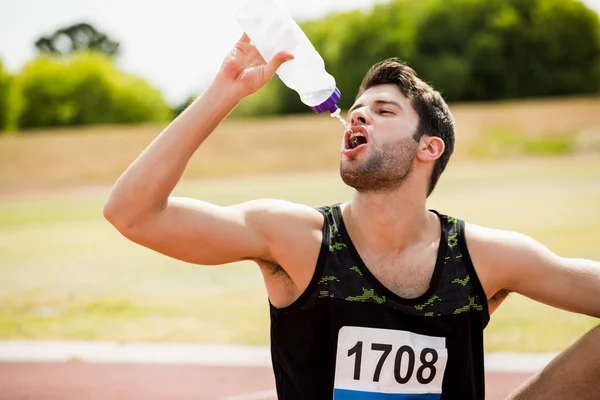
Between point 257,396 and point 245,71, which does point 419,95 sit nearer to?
point 245,71

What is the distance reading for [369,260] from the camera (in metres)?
3.11

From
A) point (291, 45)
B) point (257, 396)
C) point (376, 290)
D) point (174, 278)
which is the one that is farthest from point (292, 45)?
point (174, 278)

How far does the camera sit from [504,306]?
27.7ft

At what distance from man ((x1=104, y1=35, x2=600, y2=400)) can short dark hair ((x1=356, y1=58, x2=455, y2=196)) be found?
0.03ft

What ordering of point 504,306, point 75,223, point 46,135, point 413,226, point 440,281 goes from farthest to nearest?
point 46,135
point 75,223
point 504,306
point 413,226
point 440,281

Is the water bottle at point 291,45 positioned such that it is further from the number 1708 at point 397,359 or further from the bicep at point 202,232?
the number 1708 at point 397,359

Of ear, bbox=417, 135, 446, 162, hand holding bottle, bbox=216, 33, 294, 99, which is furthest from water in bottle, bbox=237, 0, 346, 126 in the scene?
ear, bbox=417, 135, 446, 162

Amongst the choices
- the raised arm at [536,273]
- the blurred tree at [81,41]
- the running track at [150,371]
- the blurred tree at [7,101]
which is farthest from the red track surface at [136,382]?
the blurred tree at [81,41]

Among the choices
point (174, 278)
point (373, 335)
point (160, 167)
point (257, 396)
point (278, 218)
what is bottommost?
point (257, 396)

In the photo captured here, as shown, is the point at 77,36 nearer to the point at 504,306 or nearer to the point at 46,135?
the point at 46,135

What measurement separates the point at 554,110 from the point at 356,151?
46328mm

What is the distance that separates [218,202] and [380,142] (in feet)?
64.6

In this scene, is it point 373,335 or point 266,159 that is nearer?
point 373,335

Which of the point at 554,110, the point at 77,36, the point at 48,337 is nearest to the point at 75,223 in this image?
the point at 48,337
